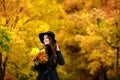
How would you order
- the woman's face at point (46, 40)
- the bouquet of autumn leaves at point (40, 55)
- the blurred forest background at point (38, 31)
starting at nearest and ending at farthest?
the bouquet of autumn leaves at point (40, 55), the woman's face at point (46, 40), the blurred forest background at point (38, 31)

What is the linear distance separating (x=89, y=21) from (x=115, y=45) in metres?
1.59

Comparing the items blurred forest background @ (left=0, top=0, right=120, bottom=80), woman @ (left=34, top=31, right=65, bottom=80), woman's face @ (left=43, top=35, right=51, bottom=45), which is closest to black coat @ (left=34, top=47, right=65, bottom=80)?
woman @ (left=34, top=31, right=65, bottom=80)

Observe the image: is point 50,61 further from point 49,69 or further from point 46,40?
point 46,40

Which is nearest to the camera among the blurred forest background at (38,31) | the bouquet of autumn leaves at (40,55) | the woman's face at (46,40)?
the bouquet of autumn leaves at (40,55)

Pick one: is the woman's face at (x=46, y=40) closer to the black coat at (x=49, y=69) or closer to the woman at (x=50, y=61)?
the woman at (x=50, y=61)

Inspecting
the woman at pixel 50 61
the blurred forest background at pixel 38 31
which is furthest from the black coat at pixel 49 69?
the blurred forest background at pixel 38 31

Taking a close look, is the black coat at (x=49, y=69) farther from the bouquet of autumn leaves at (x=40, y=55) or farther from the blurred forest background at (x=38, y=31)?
the blurred forest background at (x=38, y=31)

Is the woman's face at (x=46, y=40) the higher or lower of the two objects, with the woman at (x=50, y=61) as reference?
higher

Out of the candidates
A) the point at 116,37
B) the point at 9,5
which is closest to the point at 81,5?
the point at 9,5

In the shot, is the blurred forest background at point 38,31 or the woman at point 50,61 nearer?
the woman at point 50,61

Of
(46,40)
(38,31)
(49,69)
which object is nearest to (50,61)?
(49,69)

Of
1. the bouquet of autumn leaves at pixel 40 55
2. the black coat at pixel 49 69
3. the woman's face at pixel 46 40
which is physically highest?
the woman's face at pixel 46 40

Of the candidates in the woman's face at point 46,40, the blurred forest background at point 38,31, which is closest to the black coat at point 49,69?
the woman's face at point 46,40

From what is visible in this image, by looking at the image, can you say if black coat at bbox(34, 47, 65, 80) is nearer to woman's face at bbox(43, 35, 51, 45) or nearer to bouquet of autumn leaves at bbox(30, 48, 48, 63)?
bouquet of autumn leaves at bbox(30, 48, 48, 63)
